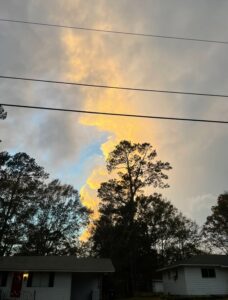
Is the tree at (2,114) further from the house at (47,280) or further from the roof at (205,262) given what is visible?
the roof at (205,262)

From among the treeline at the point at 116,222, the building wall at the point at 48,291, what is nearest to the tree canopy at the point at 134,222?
the treeline at the point at 116,222

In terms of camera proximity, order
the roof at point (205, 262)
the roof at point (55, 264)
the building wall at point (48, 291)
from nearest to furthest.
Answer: the building wall at point (48, 291), the roof at point (55, 264), the roof at point (205, 262)

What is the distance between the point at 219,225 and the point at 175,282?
20003 mm

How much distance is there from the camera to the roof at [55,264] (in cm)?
2539

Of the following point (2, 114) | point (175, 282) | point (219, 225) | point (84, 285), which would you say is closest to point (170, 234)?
point (219, 225)

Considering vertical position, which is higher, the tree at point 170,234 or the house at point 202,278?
the tree at point 170,234

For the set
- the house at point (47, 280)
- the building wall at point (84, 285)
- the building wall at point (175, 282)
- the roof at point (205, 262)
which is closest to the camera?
the house at point (47, 280)

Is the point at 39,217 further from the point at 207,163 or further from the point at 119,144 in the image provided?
the point at 207,163

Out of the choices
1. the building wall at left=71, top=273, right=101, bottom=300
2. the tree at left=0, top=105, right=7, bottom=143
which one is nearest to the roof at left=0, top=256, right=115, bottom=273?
the building wall at left=71, top=273, right=101, bottom=300

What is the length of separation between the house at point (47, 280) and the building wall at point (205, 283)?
26.6 feet

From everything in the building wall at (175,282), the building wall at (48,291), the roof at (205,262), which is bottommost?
Result: the building wall at (48,291)

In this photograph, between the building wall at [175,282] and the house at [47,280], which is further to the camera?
the building wall at [175,282]

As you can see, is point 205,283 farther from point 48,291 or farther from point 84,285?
point 48,291

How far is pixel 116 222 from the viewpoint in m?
42.2
